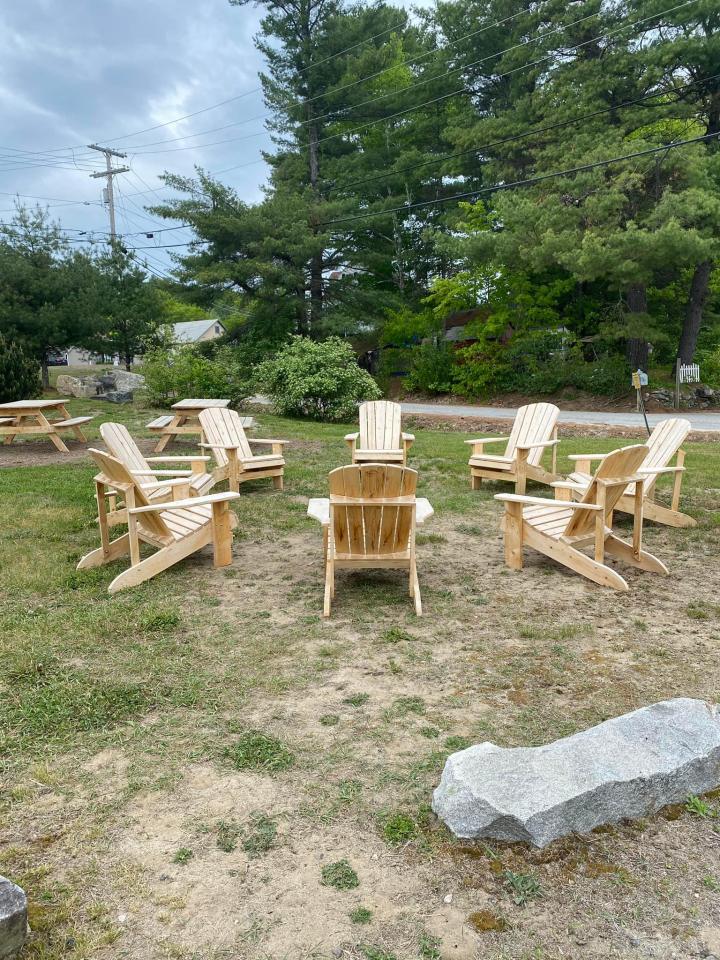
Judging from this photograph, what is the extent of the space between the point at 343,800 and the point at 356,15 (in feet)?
83.2

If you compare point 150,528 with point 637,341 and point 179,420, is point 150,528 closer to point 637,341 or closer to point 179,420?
point 179,420

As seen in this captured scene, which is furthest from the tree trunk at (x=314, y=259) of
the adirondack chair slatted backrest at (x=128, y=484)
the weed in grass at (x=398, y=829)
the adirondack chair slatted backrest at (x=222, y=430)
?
the weed in grass at (x=398, y=829)

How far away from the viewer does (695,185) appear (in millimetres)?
14922

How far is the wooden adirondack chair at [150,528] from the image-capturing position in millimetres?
4215

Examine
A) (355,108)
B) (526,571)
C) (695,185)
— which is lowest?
(526,571)

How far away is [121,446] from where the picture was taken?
532 centimetres

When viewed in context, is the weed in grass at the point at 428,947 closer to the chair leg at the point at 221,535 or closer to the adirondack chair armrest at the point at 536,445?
the chair leg at the point at 221,535

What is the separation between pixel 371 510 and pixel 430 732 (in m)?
1.55

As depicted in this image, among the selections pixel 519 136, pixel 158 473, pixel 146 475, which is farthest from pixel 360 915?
pixel 519 136

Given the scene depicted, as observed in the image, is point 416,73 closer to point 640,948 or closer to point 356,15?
point 356,15

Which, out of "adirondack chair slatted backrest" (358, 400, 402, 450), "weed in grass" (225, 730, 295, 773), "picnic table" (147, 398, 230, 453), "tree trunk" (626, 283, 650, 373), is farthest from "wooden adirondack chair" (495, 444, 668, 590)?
"tree trunk" (626, 283, 650, 373)

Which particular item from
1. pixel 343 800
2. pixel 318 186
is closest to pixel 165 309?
pixel 318 186

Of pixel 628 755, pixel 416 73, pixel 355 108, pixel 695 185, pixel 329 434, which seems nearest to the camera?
pixel 628 755

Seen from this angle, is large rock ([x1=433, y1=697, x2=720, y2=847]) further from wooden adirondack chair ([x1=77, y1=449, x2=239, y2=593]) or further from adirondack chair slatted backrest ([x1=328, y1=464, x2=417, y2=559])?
wooden adirondack chair ([x1=77, y1=449, x2=239, y2=593])
